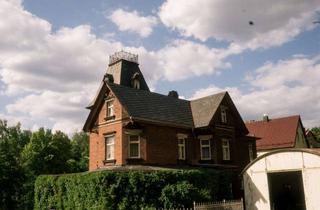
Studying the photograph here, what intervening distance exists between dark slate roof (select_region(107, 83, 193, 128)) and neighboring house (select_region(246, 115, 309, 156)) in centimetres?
1653

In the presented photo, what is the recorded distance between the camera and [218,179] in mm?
25562

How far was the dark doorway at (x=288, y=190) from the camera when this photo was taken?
28781 millimetres

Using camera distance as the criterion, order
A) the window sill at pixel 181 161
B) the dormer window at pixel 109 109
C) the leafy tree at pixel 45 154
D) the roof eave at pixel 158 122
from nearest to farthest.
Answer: the roof eave at pixel 158 122 < the dormer window at pixel 109 109 < the window sill at pixel 181 161 < the leafy tree at pixel 45 154

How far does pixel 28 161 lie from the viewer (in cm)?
4906

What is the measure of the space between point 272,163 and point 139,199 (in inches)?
351

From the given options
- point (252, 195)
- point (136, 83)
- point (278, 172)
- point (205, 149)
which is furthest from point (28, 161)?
point (278, 172)

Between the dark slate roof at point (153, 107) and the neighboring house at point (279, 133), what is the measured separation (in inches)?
651

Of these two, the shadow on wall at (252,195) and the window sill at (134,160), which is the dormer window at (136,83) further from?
the shadow on wall at (252,195)

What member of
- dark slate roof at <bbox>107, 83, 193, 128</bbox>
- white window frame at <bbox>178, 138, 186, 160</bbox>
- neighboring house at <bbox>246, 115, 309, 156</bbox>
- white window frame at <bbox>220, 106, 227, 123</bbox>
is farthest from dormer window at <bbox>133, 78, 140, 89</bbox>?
neighboring house at <bbox>246, 115, 309, 156</bbox>

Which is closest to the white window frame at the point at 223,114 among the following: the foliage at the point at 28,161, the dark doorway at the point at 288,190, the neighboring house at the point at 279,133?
the dark doorway at the point at 288,190

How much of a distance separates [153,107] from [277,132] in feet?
77.5

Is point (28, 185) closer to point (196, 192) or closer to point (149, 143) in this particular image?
point (149, 143)

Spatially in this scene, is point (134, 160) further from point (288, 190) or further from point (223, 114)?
point (288, 190)

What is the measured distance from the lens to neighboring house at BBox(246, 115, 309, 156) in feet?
149
